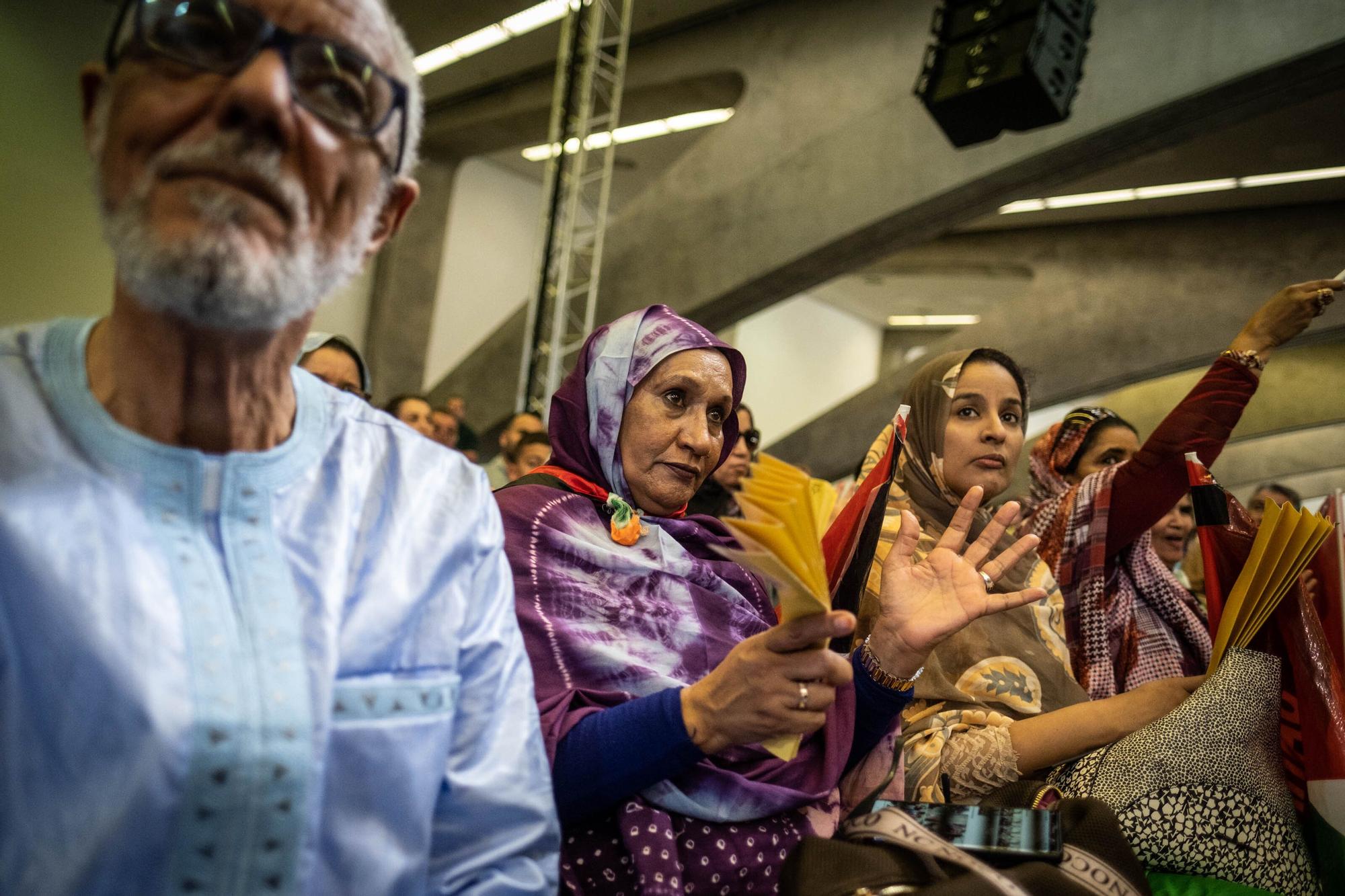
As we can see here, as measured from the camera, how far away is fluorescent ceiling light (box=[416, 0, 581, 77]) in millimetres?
8602

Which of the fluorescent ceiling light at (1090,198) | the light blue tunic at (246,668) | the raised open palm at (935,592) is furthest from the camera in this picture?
the fluorescent ceiling light at (1090,198)

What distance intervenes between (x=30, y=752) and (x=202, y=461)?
28 cm

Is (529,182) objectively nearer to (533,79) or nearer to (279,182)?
(533,79)

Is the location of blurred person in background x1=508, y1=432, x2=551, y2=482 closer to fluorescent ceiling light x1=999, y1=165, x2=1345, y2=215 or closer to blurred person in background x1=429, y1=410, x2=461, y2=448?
blurred person in background x1=429, y1=410, x2=461, y2=448

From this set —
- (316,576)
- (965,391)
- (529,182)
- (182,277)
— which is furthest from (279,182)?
(529,182)

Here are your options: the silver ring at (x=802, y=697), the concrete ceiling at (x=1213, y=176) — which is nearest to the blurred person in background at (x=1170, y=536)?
the silver ring at (x=802, y=697)

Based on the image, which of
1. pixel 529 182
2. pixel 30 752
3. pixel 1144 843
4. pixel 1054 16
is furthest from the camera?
pixel 529 182

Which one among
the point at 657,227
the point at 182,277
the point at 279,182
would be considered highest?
the point at 657,227

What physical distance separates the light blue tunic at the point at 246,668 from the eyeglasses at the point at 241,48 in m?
0.28

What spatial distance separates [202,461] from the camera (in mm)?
973

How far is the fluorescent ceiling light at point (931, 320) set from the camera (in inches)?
648

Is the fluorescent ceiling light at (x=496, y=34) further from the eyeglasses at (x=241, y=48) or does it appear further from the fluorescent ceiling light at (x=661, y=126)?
the eyeglasses at (x=241, y=48)

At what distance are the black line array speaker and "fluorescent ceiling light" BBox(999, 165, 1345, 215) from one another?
9.37ft

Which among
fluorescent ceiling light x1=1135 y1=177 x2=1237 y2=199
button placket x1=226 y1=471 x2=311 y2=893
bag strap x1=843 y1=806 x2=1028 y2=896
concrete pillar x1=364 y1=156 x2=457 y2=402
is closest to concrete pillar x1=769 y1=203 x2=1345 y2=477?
fluorescent ceiling light x1=1135 y1=177 x2=1237 y2=199
